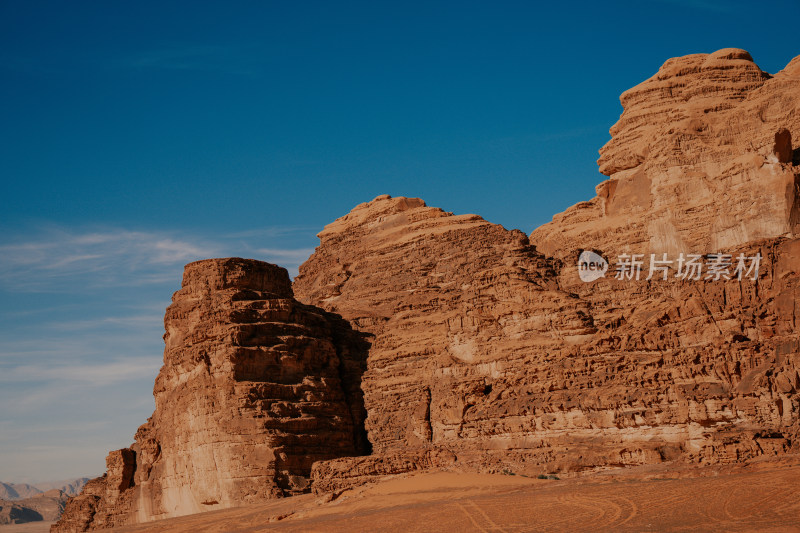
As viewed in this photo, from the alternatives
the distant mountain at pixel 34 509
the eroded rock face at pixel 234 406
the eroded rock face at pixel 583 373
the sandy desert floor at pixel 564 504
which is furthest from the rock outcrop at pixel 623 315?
the distant mountain at pixel 34 509

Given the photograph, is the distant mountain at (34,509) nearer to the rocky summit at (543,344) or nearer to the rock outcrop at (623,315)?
the rock outcrop at (623,315)

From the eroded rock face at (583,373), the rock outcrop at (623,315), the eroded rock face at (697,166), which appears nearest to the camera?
the eroded rock face at (583,373)

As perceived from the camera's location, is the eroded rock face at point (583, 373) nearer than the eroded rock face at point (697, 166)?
Yes

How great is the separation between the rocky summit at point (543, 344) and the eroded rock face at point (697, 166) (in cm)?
12

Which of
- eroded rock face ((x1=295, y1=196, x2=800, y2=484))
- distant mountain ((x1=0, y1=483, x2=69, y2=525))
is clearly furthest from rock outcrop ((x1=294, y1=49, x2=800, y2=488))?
distant mountain ((x1=0, y1=483, x2=69, y2=525))

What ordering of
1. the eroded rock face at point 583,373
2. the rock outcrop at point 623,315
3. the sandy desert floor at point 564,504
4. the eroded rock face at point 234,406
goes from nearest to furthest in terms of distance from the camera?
1. the sandy desert floor at point 564,504
2. the eroded rock face at point 583,373
3. the rock outcrop at point 623,315
4. the eroded rock face at point 234,406

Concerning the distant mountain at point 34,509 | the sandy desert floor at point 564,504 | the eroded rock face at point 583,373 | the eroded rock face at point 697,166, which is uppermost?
the eroded rock face at point 697,166

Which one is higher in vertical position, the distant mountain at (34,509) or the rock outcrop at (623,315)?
the rock outcrop at (623,315)

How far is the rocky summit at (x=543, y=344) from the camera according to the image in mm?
30516

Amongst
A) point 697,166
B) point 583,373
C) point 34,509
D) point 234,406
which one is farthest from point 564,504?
point 34,509

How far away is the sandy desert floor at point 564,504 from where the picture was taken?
22094 millimetres

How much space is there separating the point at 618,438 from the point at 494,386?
262 inches

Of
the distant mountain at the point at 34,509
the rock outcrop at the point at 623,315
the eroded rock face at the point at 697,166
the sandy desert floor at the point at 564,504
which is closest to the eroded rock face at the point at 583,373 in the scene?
the rock outcrop at the point at 623,315

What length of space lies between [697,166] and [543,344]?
64.8ft
